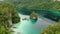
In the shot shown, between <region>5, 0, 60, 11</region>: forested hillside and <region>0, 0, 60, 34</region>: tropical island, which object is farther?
<region>5, 0, 60, 11</region>: forested hillside

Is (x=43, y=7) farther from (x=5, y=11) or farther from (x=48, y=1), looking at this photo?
(x=5, y=11)

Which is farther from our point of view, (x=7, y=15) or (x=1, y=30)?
(x=7, y=15)

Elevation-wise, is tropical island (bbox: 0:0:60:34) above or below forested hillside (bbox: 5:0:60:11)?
below

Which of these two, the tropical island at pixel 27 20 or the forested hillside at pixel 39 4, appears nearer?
the tropical island at pixel 27 20

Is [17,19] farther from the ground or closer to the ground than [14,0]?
closer to the ground

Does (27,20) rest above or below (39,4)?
below

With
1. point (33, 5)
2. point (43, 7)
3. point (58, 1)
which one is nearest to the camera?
point (43, 7)

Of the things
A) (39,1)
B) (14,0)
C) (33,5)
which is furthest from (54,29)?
(14,0)

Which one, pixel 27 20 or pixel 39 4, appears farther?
pixel 39 4

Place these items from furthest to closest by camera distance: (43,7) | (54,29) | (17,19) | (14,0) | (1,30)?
(14,0) → (43,7) → (17,19) → (1,30) → (54,29)

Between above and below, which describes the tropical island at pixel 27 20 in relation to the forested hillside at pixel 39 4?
below
